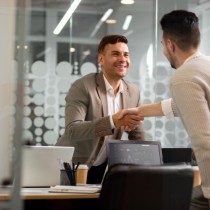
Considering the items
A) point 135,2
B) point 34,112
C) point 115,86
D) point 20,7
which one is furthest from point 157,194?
point 135,2

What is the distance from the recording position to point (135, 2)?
8.23 m

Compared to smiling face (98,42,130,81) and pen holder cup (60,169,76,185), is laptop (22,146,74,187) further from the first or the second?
smiling face (98,42,130,81)

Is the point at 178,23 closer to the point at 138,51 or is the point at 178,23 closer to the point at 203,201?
the point at 203,201

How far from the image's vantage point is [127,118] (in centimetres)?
427

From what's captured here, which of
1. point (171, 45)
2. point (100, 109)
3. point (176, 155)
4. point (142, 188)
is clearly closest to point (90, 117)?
point (100, 109)

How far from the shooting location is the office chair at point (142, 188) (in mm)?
2824

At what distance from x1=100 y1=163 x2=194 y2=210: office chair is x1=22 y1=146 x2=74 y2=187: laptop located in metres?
0.87

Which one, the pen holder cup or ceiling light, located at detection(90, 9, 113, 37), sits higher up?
ceiling light, located at detection(90, 9, 113, 37)

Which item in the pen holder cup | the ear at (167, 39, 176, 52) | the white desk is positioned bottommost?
the white desk

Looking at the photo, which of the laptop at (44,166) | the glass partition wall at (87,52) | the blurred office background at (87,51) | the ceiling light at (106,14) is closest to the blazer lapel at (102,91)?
the laptop at (44,166)

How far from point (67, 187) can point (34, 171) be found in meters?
0.36

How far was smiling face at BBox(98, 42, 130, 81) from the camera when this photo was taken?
470 cm

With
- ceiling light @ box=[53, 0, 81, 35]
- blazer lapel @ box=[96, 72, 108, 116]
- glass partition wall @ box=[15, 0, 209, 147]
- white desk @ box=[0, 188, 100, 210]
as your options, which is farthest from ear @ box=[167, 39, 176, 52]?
ceiling light @ box=[53, 0, 81, 35]

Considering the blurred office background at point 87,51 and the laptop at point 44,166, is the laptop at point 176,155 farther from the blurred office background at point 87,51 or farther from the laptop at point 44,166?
the blurred office background at point 87,51
